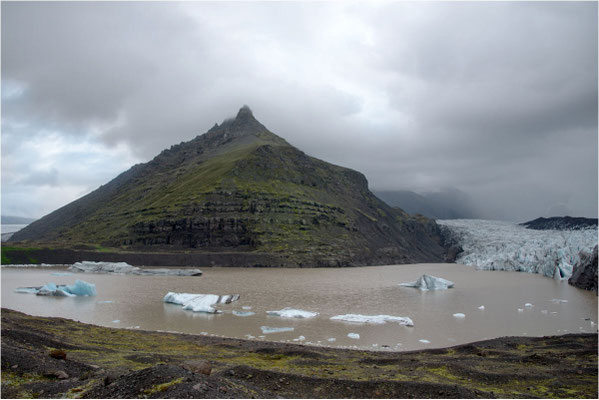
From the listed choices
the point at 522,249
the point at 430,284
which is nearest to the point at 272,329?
the point at 430,284

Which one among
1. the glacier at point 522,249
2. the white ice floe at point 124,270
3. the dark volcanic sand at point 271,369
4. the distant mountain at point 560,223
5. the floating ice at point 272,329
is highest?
the distant mountain at point 560,223

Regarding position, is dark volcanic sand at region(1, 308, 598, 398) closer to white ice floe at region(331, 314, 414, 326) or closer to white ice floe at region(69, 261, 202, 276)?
white ice floe at region(331, 314, 414, 326)

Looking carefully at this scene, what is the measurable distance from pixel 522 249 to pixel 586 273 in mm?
42413

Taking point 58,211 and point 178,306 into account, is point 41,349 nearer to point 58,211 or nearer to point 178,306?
point 178,306

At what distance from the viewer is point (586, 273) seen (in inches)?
2089

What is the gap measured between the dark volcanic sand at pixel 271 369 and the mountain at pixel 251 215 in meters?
78.1

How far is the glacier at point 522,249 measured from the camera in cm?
7300

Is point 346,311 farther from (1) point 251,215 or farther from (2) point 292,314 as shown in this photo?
(1) point 251,215

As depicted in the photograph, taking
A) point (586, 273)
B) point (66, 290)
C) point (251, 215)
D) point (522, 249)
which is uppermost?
point (251, 215)

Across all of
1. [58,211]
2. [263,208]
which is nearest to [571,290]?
[263,208]

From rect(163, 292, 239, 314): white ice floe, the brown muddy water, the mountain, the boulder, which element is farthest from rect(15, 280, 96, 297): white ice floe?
the boulder

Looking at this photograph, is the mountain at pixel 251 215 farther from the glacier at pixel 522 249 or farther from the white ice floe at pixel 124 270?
the white ice floe at pixel 124 270

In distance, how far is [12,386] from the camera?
10.3m

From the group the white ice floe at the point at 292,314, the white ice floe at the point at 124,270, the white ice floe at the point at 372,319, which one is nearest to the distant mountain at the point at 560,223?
the white ice floe at the point at 124,270
